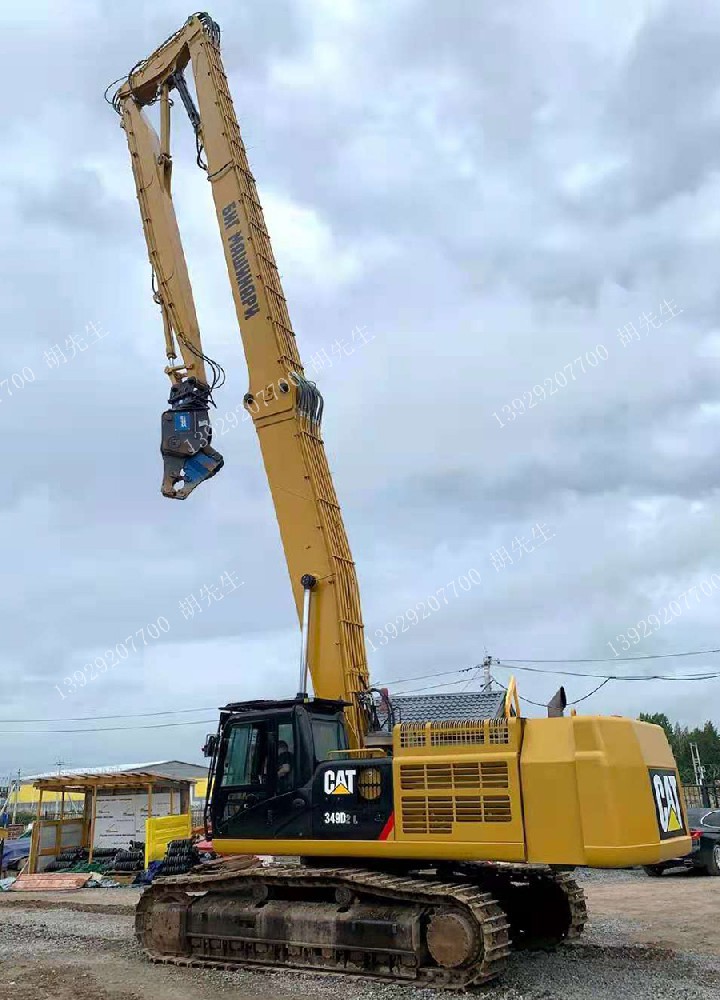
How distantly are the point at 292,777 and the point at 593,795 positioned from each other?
3187mm

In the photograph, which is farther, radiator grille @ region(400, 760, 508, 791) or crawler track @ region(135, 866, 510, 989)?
radiator grille @ region(400, 760, 508, 791)

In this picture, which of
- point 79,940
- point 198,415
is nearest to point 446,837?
point 79,940

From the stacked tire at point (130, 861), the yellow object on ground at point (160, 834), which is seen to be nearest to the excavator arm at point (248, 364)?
the yellow object on ground at point (160, 834)

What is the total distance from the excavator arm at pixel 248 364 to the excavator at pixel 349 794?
30 mm

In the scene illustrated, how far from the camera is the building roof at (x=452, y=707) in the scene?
899 centimetres

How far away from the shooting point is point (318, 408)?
11570 mm

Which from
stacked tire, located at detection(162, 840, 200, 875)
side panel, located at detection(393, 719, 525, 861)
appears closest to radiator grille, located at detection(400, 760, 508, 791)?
side panel, located at detection(393, 719, 525, 861)

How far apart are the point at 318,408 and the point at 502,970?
695 centimetres

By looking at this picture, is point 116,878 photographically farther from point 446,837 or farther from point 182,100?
point 182,100

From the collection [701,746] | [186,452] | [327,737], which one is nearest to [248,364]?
[186,452]

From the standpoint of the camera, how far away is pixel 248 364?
11812mm

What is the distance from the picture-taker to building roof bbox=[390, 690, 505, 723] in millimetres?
8992

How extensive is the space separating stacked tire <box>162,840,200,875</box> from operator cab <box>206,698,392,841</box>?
757 cm

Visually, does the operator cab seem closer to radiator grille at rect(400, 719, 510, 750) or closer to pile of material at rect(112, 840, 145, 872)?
radiator grille at rect(400, 719, 510, 750)
